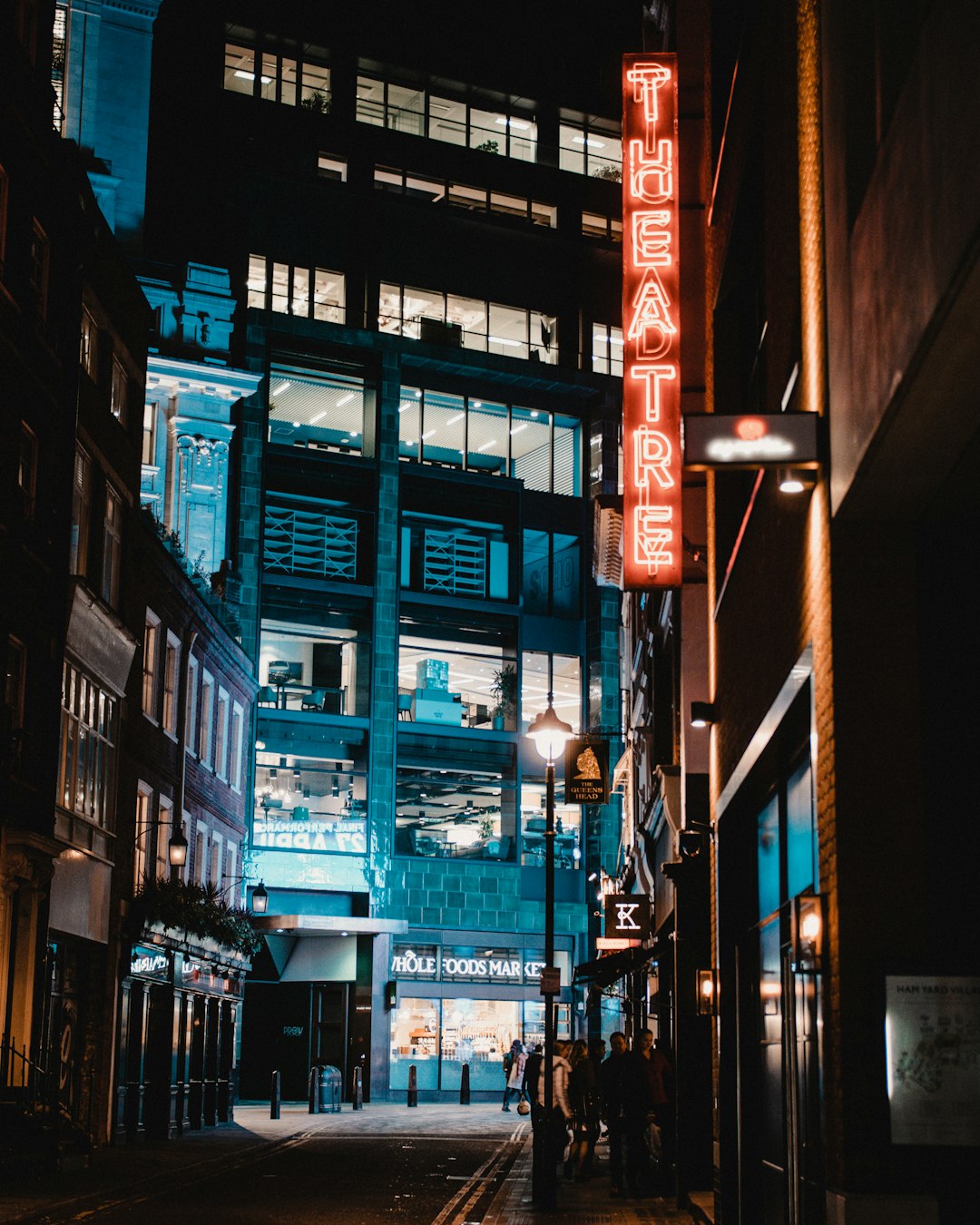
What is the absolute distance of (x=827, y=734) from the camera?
9.79 meters

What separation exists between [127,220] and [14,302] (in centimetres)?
2293

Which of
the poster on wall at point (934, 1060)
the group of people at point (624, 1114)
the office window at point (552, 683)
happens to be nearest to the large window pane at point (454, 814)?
the office window at point (552, 683)

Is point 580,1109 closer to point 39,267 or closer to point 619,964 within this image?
point 619,964

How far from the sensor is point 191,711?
127 feet

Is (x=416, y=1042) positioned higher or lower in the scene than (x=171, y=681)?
lower

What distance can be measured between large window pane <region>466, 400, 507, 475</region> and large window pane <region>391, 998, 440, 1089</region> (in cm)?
1915

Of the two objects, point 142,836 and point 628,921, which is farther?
point 142,836

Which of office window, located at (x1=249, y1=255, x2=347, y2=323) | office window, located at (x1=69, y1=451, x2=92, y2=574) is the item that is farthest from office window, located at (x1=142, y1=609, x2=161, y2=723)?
office window, located at (x1=249, y1=255, x2=347, y2=323)

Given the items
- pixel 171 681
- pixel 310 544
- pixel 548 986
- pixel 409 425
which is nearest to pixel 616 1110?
pixel 548 986

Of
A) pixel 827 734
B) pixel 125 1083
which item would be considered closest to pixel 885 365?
pixel 827 734

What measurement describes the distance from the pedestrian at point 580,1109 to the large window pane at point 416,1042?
91.9 feet

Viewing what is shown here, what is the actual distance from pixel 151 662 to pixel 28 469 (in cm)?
865

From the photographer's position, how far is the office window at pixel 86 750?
28156mm

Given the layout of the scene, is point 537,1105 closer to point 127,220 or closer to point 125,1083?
point 125,1083
